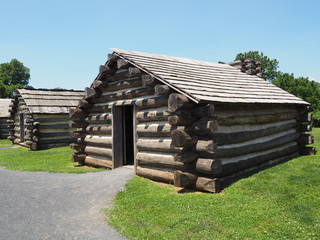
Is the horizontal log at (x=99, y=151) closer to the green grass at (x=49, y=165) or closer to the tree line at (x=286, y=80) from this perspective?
the green grass at (x=49, y=165)

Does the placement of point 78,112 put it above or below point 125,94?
below

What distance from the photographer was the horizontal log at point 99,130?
10147 mm

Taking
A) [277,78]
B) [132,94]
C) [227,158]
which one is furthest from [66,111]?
[277,78]

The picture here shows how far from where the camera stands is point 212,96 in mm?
7113

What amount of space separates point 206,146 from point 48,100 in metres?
15.3

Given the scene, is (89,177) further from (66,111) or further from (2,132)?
(2,132)

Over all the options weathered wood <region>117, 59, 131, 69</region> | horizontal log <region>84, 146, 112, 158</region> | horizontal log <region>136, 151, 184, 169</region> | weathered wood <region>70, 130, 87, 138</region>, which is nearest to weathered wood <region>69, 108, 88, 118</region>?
weathered wood <region>70, 130, 87, 138</region>

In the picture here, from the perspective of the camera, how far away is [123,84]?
945 centimetres

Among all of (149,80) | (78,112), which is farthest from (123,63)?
(78,112)

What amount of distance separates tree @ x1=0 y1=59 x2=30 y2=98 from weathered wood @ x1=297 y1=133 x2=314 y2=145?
52.6 metres

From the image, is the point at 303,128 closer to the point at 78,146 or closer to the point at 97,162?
the point at 97,162

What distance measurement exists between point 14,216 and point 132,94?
16.4ft

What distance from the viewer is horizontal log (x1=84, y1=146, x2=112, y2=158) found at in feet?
33.2

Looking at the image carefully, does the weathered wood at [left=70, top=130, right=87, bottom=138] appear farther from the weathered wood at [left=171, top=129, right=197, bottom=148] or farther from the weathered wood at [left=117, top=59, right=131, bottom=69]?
the weathered wood at [left=171, top=129, right=197, bottom=148]
